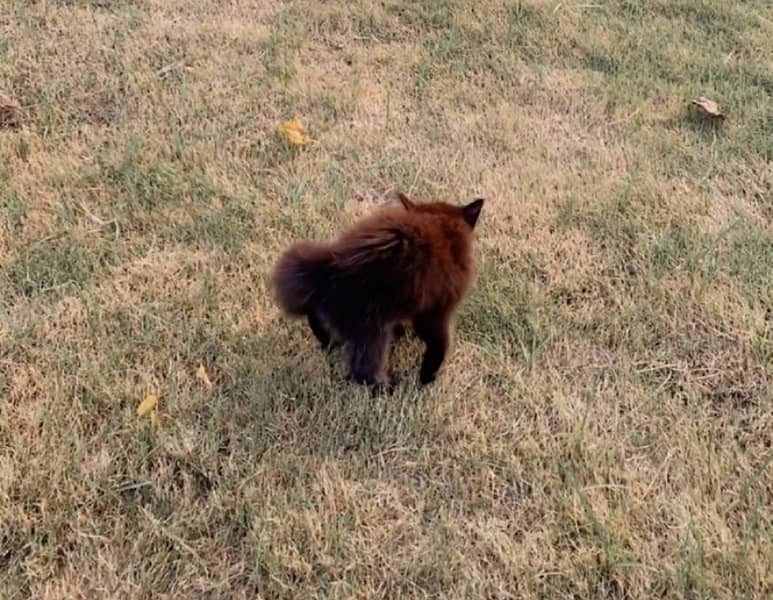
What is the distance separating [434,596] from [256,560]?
21.0 inches

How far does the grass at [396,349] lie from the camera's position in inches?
92.2

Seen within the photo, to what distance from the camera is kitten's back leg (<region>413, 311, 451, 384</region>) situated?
2709 mm

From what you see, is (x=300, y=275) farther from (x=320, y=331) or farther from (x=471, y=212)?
(x=471, y=212)

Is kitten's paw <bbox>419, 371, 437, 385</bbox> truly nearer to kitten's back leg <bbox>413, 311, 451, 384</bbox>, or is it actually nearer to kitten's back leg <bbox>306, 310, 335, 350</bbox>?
kitten's back leg <bbox>413, 311, 451, 384</bbox>

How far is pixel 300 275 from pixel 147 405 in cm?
70

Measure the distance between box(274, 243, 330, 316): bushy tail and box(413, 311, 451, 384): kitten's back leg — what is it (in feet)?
1.23

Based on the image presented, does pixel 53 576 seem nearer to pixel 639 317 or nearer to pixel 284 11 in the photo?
pixel 639 317

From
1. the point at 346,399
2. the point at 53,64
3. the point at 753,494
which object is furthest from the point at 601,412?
the point at 53,64

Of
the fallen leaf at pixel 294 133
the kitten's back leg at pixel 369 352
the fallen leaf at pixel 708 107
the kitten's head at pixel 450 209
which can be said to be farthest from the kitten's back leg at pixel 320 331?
the fallen leaf at pixel 708 107

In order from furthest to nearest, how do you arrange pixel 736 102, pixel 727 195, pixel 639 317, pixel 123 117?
pixel 736 102 < pixel 123 117 < pixel 727 195 < pixel 639 317

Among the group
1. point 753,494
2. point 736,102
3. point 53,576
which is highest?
point 736,102

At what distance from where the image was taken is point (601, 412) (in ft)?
9.30

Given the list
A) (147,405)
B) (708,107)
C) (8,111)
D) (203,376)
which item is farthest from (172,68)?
(708,107)

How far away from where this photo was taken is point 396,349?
3076 mm
